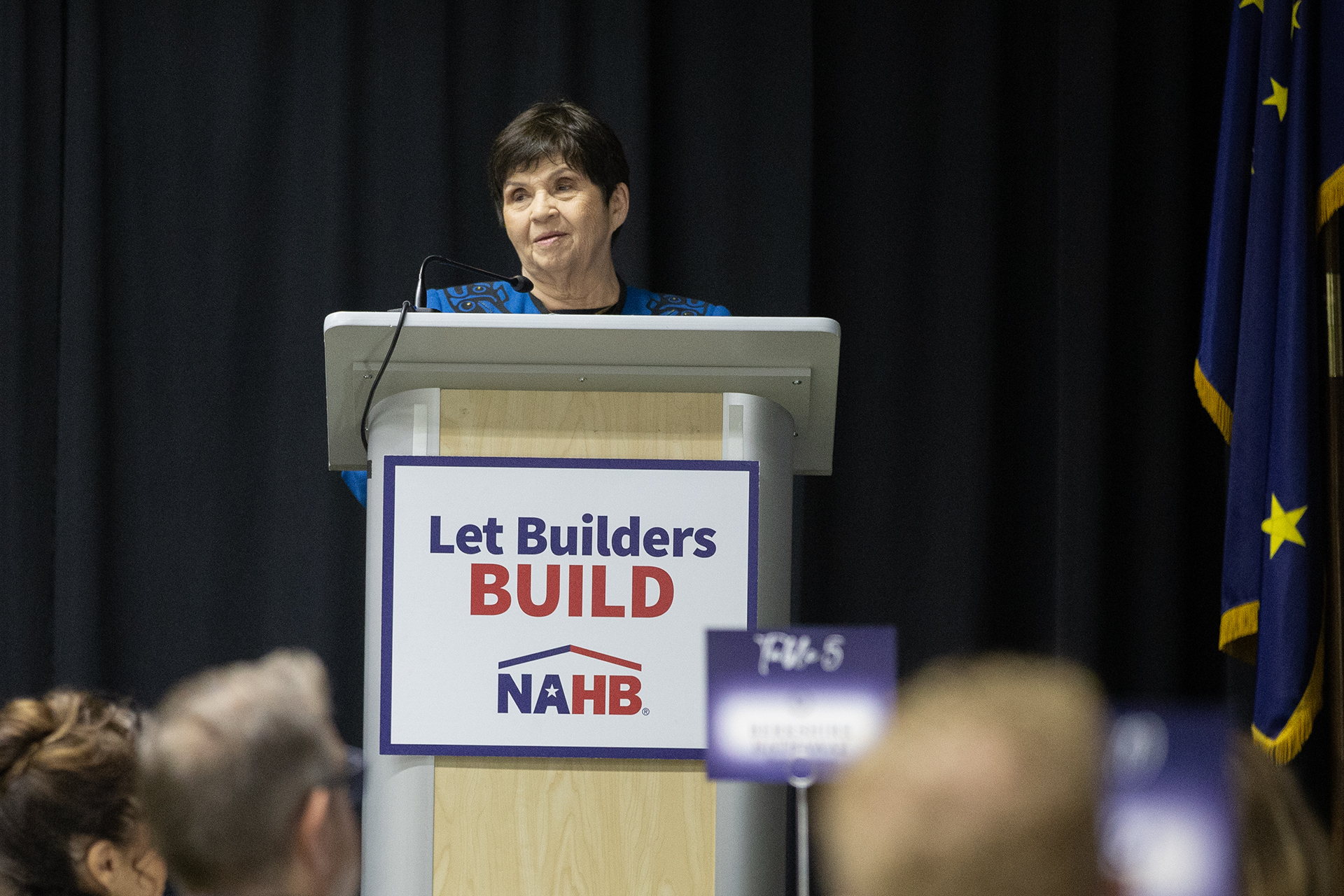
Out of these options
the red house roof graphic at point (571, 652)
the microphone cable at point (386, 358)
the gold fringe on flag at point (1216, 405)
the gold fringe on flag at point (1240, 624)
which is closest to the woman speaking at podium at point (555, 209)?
the microphone cable at point (386, 358)

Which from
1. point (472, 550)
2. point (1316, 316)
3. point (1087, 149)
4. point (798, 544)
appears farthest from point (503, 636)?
point (1087, 149)

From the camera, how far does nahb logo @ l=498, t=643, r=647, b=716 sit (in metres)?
1.52

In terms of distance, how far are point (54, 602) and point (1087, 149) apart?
2723mm

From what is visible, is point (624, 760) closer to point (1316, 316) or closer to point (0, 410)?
point (1316, 316)

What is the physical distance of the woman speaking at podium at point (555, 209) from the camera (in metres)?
2.39

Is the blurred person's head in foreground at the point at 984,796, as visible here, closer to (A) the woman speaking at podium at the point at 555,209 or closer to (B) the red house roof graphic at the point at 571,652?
(B) the red house roof graphic at the point at 571,652

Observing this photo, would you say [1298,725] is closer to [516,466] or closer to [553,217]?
[553,217]

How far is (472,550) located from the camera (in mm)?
1549

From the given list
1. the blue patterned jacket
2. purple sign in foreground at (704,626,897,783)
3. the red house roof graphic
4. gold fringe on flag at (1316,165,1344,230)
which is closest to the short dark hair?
the blue patterned jacket

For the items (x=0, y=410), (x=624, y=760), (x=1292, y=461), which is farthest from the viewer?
(x=0, y=410)

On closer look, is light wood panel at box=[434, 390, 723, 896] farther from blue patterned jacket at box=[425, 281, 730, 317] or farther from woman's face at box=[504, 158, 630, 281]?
woman's face at box=[504, 158, 630, 281]

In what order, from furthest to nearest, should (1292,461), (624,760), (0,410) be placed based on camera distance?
(0,410) < (1292,461) < (624,760)

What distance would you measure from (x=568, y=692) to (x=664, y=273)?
81.3 inches

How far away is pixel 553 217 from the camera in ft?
7.81
